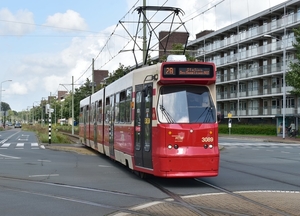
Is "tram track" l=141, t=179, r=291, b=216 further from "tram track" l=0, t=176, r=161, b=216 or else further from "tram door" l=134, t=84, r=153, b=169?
"tram door" l=134, t=84, r=153, b=169

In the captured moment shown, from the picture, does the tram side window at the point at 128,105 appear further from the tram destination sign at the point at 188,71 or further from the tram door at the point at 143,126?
the tram destination sign at the point at 188,71

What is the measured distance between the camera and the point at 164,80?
13180 millimetres

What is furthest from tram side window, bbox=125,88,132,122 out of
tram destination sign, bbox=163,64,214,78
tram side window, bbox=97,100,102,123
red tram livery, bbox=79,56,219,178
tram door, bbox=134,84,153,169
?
tram side window, bbox=97,100,102,123

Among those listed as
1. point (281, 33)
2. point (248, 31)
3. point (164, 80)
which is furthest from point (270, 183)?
point (248, 31)

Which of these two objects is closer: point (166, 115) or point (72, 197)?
point (72, 197)

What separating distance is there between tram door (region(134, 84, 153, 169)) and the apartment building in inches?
1749

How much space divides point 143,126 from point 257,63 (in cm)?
5701

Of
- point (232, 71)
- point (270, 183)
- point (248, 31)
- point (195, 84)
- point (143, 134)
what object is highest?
point (248, 31)

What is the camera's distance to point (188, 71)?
43.7 feet

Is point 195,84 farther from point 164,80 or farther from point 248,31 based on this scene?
point 248,31

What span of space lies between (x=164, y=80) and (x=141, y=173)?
3.24m

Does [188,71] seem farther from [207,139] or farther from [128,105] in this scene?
[128,105]

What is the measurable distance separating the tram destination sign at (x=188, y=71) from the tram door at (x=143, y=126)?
2.39 ft

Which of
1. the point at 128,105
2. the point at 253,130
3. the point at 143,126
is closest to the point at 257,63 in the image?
the point at 253,130
